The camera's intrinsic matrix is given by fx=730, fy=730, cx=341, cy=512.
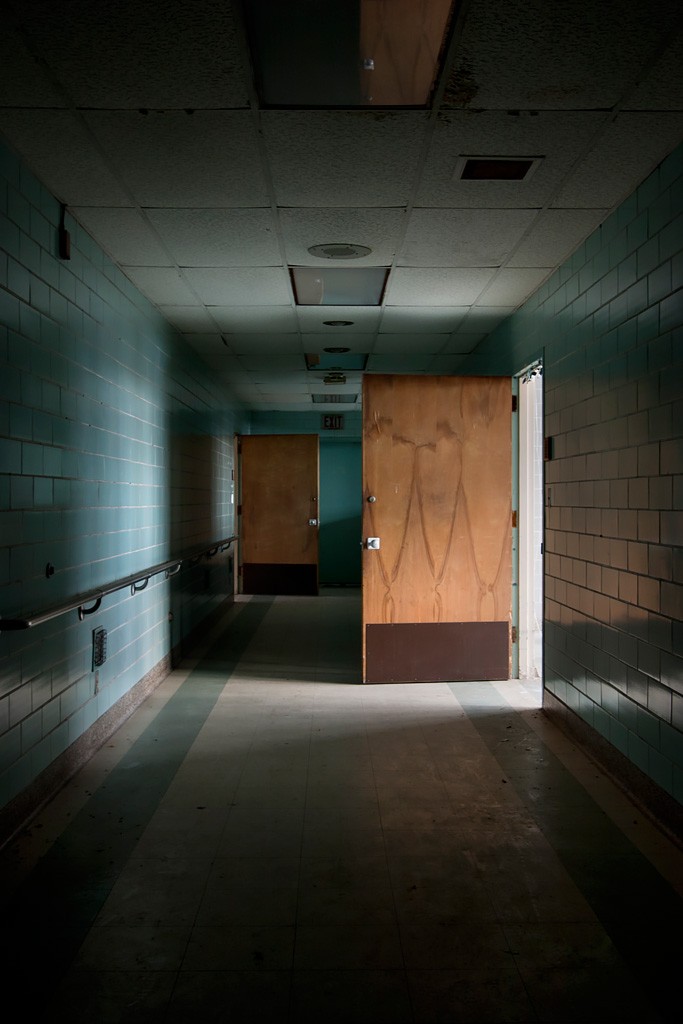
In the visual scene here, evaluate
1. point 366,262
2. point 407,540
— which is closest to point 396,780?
point 407,540

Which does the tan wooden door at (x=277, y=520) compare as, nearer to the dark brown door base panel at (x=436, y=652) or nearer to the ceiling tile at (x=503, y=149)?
the dark brown door base panel at (x=436, y=652)

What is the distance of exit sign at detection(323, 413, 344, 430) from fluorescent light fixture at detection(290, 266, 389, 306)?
5.99 m

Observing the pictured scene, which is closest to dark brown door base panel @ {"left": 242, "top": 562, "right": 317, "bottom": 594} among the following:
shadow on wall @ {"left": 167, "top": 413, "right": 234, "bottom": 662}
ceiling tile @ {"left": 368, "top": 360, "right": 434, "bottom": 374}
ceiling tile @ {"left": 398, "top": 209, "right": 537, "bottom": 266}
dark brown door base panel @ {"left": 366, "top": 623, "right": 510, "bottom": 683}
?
shadow on wall @ {"left": 167, "top": 413, "right": 234, "bottom": 662}

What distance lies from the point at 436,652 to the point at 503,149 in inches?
133

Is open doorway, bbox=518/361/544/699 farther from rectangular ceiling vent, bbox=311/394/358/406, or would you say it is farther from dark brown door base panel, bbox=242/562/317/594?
dark brown door base panel, bbox=242/562/317/594

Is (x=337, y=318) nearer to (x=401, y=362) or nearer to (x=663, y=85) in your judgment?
(x=401, y=362)

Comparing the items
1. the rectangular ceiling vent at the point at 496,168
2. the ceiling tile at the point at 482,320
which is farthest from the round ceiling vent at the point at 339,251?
the ceiling tile at the point at 482,320

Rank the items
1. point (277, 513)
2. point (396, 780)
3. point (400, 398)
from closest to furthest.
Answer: point (396, 780)
point (400, 398)
point (277, 513)

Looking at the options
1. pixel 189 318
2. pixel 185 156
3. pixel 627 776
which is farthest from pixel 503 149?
pixel 189 318

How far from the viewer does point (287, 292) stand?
4668 mm

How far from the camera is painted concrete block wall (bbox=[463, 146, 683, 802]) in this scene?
8.96 ft

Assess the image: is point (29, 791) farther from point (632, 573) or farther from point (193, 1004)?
point (632, 573)

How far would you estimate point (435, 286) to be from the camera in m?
4.52

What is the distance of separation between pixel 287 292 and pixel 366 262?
77 cm
